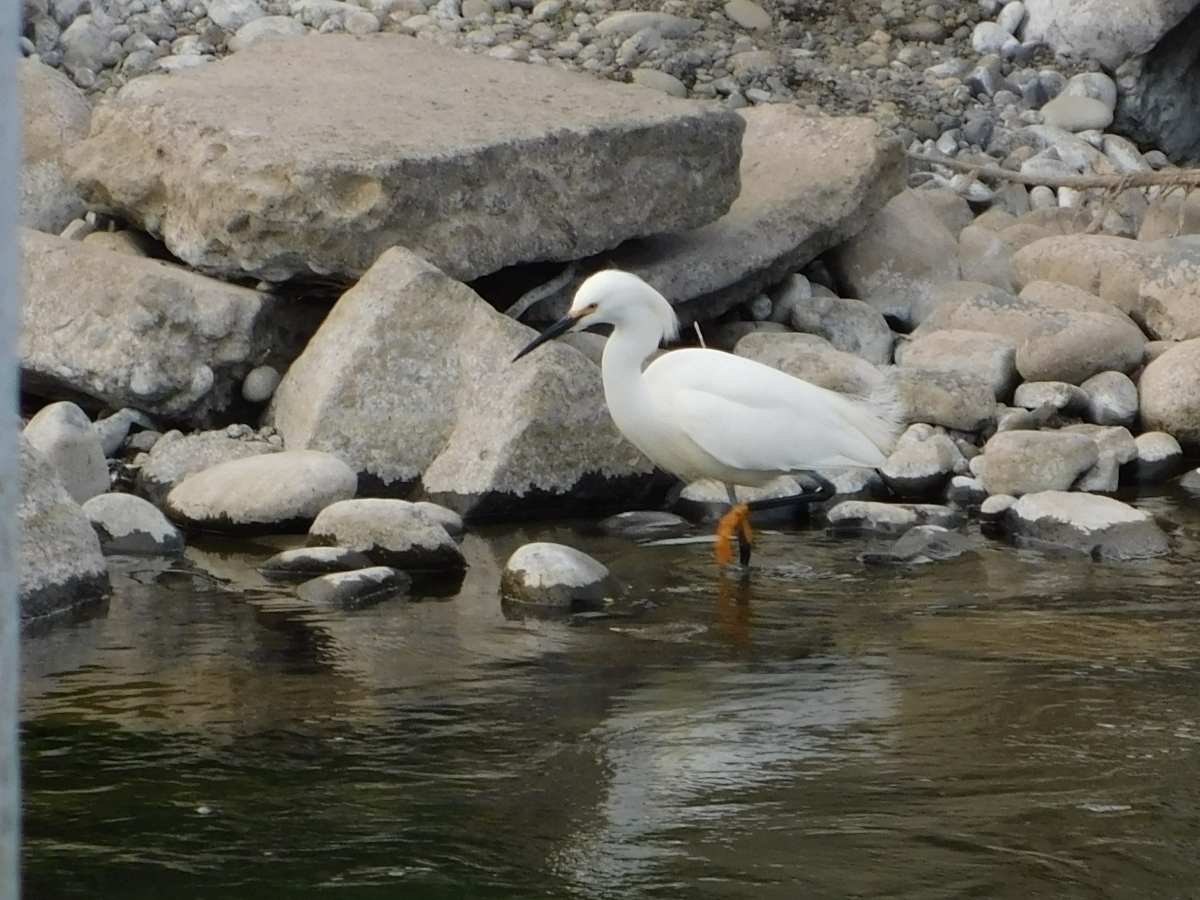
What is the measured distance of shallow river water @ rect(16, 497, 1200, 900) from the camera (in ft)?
12.7

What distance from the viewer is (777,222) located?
31.9ft

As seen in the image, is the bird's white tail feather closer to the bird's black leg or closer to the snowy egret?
the snowy egret

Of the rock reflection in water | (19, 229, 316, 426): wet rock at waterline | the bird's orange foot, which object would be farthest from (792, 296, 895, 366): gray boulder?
the rock reflection in water

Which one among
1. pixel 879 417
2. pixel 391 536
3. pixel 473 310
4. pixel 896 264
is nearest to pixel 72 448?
pixel 391 536

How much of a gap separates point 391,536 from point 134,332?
215 centimetres

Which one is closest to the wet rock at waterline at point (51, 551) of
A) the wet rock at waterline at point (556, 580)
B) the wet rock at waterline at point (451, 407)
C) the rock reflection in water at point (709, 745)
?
the wet rock at waterline at point (556, 580)

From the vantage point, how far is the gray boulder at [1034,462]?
7859 millimetres

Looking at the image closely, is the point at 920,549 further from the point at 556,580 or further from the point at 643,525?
the point at 556,580

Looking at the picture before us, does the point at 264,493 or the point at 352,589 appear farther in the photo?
the point at 264,493

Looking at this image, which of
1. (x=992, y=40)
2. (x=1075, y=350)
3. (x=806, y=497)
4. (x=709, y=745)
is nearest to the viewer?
(x=709, y=745)

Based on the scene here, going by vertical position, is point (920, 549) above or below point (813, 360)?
below

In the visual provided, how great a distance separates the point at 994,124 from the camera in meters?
13.6

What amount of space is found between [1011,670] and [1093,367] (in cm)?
398

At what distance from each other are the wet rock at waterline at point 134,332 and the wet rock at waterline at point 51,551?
1965mm
